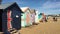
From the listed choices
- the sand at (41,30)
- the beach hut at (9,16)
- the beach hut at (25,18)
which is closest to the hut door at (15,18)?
the beach hut at (9,16)

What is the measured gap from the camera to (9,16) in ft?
65.2

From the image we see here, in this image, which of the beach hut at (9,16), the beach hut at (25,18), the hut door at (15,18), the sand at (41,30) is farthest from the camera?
the beach hut at (25,18)

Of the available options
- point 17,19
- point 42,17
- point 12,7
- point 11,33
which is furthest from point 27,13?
point 42,17

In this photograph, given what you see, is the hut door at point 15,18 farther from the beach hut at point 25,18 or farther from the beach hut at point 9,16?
the beach hut at point 25,18

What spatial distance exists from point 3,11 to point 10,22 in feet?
6.70

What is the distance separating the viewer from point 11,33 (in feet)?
55.4

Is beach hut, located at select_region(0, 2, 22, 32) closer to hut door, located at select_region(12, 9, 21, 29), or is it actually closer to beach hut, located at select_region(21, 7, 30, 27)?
hut door, located at select_region(12, 9, 21, 29)

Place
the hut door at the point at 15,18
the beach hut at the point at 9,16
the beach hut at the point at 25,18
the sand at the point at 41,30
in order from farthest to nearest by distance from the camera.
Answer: the beach hut at the point at 25,18, the hut door at the point at 15,18, the sand at the point at 41,30, the beach hut at the point at 9,16

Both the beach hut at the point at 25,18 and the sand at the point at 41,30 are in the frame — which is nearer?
the sand at the point at 41,30

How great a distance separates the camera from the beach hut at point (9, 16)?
18.8m

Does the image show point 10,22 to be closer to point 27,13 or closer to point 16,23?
point 16,23

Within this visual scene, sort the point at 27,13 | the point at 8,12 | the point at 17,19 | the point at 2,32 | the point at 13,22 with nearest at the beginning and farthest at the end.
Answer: the point at 2,32 < the point at 8,12 < the point at 13,22 < the point at 17,19 < the point at 27,13

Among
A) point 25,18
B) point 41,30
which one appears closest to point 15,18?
point 41,30

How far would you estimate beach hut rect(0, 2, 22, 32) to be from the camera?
18750 millimetres
